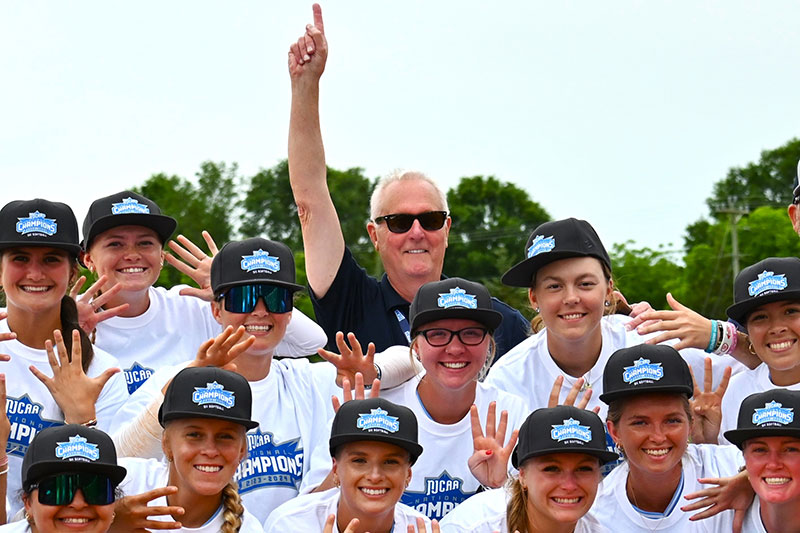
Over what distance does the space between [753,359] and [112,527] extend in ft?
15.6

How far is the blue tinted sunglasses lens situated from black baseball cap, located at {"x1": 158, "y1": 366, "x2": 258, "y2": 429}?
0.78m

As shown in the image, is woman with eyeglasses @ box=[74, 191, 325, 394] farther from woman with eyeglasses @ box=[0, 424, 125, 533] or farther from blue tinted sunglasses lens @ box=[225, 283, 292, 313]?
woman with eyeglasses @ box=[0, 424, 125, 533]

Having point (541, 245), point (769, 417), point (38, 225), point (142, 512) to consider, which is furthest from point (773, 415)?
point (38, 225)

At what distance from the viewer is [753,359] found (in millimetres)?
9109

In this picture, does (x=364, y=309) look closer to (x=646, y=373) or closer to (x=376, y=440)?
(x=376, y=440)

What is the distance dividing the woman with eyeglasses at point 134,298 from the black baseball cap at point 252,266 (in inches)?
33.9

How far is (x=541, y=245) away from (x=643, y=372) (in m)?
1.41

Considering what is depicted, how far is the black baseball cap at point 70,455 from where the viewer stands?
23.4 ft

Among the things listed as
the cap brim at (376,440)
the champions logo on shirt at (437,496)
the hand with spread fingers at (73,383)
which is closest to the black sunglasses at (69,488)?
the hand with spread fingers at (73,383)

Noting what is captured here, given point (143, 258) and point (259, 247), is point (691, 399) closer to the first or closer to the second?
point (259, 247)

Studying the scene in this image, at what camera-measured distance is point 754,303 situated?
870 cm

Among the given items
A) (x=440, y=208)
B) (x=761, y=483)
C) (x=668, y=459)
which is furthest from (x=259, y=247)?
(x=761, y=483)

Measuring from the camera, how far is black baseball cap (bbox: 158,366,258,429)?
24.5 feet

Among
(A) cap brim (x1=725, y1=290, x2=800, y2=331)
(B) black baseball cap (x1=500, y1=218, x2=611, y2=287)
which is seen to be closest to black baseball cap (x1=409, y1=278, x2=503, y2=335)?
(B) black baseball cap (x1=500, y1=218, x2=611, y2=287)
